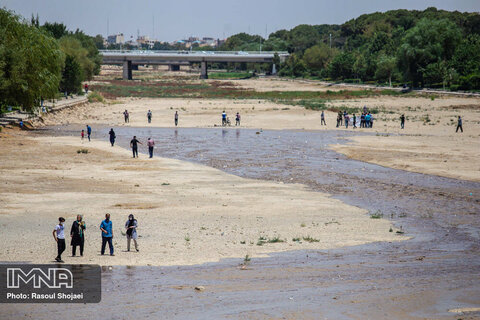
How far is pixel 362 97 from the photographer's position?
108500mm

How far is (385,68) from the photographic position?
13462cm

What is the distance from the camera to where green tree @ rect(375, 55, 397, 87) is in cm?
13310

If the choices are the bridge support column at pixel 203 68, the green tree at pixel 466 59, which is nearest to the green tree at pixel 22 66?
the green tree at pixel 466 59

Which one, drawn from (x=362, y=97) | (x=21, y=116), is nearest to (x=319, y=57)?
(x=362, y=97)

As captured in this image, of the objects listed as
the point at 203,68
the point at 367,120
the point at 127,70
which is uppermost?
the point at 203,68

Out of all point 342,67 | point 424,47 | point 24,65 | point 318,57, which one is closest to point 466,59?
point 424,47

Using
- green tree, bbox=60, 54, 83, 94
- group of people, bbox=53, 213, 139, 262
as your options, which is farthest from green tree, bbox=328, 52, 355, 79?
group of people, bbox=53, 213, 139, 262

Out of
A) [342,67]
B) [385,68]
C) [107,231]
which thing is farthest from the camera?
[342,67]

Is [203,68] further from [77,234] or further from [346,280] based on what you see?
[346,280]

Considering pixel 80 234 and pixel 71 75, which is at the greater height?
pixel 71 75

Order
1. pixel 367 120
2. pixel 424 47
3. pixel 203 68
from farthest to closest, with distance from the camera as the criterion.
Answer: pixel 203 68 → pixel 424 47 → pixel 367 120

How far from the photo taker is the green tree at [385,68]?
133 meters

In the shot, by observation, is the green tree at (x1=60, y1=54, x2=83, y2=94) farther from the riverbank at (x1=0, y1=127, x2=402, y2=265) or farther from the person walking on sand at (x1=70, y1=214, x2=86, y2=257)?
the person walking on sand at (x1=70, y1=214, x2=86, y2=257)

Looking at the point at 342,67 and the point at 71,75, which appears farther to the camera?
the point at 342,67
